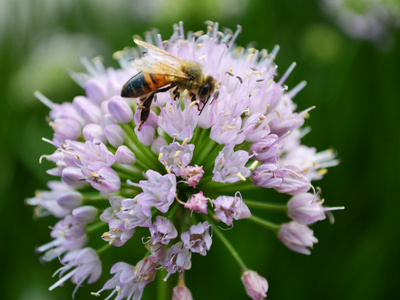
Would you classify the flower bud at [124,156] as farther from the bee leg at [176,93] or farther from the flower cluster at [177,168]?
the bee leg at [176,93]

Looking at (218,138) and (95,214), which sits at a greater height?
(218,138)

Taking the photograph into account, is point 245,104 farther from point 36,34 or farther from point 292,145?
point 36,34

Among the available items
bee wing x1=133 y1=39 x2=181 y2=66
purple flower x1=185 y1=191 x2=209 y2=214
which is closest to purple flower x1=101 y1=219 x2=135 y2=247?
purple flower x1=185 y1=191 x2=209 y2=214

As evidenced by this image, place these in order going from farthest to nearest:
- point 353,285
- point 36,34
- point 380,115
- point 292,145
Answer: point 36,34 → point 380,115 → point 353,285 → point 292,145

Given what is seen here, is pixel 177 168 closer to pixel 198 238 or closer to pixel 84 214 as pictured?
pixel 198 238

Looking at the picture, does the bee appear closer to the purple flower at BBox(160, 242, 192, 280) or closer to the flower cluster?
the flower cluster

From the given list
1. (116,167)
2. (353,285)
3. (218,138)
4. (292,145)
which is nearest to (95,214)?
(116,167)
